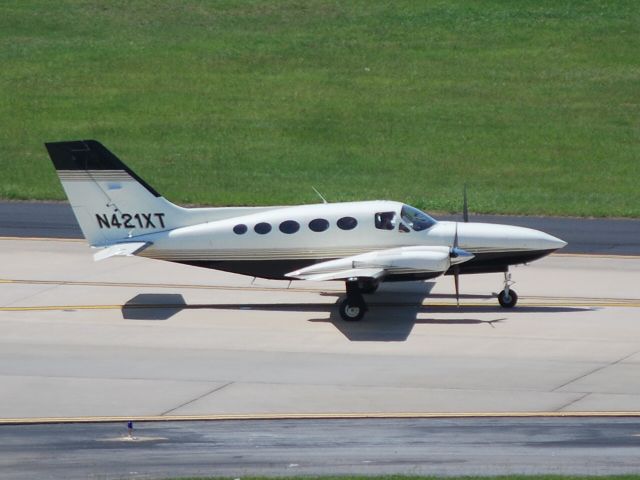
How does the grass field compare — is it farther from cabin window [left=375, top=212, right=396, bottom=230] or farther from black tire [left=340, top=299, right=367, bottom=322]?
black tire [left=340, top=299, right=367, bottom=322]

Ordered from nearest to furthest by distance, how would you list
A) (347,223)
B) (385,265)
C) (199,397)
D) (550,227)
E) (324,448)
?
(324,448) < (199,397) < (385,265) < (347,223) < (550,227)

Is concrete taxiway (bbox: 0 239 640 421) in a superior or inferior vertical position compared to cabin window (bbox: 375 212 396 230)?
inferior

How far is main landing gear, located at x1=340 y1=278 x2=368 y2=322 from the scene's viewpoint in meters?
26.1

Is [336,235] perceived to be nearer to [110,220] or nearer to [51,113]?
[110,220]

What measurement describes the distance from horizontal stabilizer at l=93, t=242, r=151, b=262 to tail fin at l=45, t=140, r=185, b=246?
387 mm

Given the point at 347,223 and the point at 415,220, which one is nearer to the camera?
the point at 415,220

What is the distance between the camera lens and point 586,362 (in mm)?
22891

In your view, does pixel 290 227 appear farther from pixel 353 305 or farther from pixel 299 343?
pixel 299 343

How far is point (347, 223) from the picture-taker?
89.0 ft

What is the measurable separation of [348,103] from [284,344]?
2905cm

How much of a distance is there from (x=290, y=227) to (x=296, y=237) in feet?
0.85

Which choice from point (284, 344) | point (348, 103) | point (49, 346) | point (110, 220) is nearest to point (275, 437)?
point (284, 344)

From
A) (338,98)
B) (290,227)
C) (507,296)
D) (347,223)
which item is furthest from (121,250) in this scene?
(338,98)

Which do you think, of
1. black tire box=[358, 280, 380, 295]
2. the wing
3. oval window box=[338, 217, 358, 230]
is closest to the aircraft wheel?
the wing
